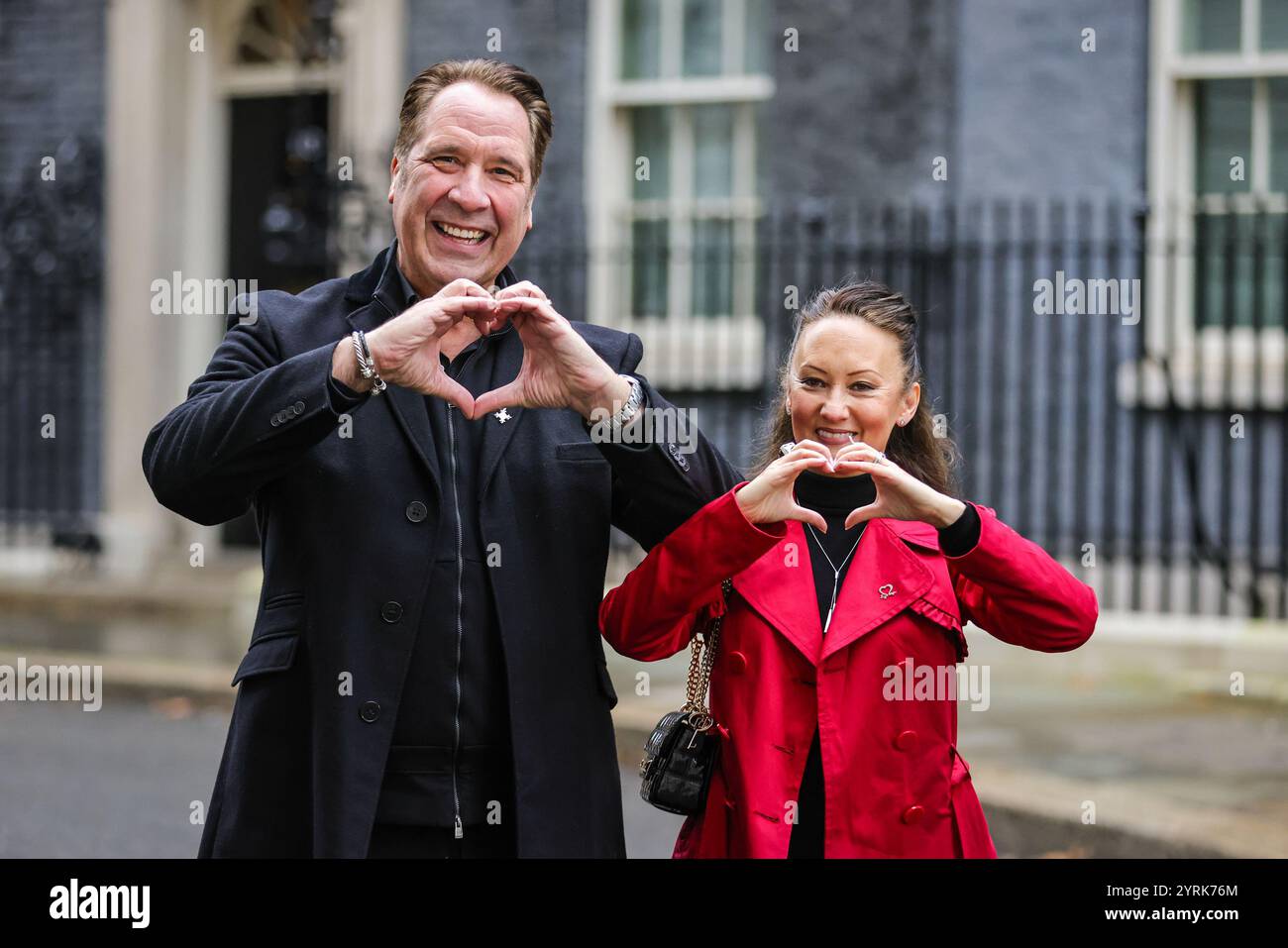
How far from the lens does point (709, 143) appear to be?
10.9 meters

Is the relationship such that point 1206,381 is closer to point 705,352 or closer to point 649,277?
point 705,352

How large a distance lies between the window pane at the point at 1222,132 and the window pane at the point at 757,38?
2763 millimetres

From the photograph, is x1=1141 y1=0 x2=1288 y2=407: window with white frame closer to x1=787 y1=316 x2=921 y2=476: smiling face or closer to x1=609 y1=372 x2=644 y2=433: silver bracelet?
x1=787 y1=316 x2=921 y2=476: smiling face

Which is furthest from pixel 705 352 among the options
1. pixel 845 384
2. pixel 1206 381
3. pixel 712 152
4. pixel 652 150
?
pixel 845 384

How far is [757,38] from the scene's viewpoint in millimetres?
10648

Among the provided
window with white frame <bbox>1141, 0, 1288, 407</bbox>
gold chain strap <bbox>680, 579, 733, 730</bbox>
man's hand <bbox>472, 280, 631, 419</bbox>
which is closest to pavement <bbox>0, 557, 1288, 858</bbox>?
window with white frame <bbox>1141, 0, 1288, 407</bbox>

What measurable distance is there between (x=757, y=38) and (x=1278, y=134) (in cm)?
A: 336

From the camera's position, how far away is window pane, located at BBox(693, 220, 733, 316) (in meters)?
10.6

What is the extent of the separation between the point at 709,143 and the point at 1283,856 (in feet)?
22.9

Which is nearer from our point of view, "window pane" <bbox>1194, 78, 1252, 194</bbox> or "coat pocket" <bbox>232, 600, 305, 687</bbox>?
"coat pocket" <bbox>232, 600, 305, 687</bbox>

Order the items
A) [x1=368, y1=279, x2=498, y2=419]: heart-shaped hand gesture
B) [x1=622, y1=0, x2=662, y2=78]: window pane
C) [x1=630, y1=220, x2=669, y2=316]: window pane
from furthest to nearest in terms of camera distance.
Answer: [x1=622, y1=0, x2=662, y2=78]: window pane
[x1=630, y1=220, x2=669, y2=316]: window pane
[x1=368, y1=279, x2=498, y2=419]: heart-shaped hand gesture

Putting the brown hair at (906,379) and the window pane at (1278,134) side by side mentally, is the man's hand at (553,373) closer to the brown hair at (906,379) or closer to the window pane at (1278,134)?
the brown hair at (906,379)

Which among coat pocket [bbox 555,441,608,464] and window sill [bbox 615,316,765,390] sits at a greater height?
window sill [bbox 615,316,765,390]

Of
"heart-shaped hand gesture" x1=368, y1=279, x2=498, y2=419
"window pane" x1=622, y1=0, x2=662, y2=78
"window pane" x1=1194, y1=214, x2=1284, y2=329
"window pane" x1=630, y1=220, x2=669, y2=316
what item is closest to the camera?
"heart-shaped hand gesture" x1=368, y1=279, x2=498, y2=419
